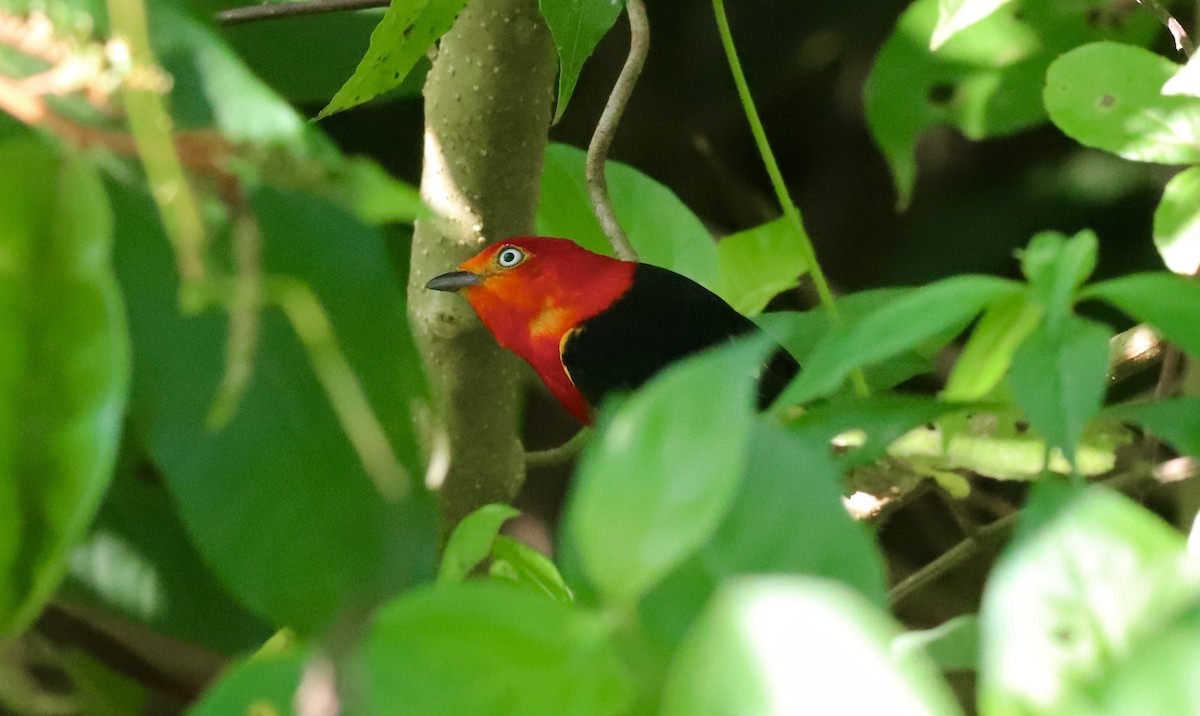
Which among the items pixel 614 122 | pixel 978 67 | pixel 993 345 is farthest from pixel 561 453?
pixel 993 345

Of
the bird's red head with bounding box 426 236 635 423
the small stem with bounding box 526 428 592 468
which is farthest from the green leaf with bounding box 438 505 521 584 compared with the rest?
the bird's red head with bounding box 426 236 635 423

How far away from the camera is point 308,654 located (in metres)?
0.29

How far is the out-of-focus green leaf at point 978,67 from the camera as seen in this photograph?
106 cm

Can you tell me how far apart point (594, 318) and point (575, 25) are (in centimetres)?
74

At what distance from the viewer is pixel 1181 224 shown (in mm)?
621

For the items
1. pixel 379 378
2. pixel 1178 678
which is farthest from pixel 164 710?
pixel 1178 678

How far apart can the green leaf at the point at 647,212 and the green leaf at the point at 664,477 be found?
0.77 meters

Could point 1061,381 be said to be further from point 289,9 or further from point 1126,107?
point 289,9

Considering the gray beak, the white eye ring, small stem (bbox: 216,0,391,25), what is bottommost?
the white eye ring

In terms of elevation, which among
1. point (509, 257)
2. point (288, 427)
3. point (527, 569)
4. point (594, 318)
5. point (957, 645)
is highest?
point (288, 427)

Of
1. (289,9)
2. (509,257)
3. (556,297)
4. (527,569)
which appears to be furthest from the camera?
(556,297)

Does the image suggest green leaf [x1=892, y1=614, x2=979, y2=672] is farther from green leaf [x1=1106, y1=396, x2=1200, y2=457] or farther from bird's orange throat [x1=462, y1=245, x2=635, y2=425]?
bird's orange throat [x1=462, y1=245, x2=635, y2=425]

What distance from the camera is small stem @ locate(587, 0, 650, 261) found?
0.91 meters

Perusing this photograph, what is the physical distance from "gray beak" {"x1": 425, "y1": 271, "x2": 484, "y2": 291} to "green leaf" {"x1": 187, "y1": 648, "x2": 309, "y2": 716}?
66cm
